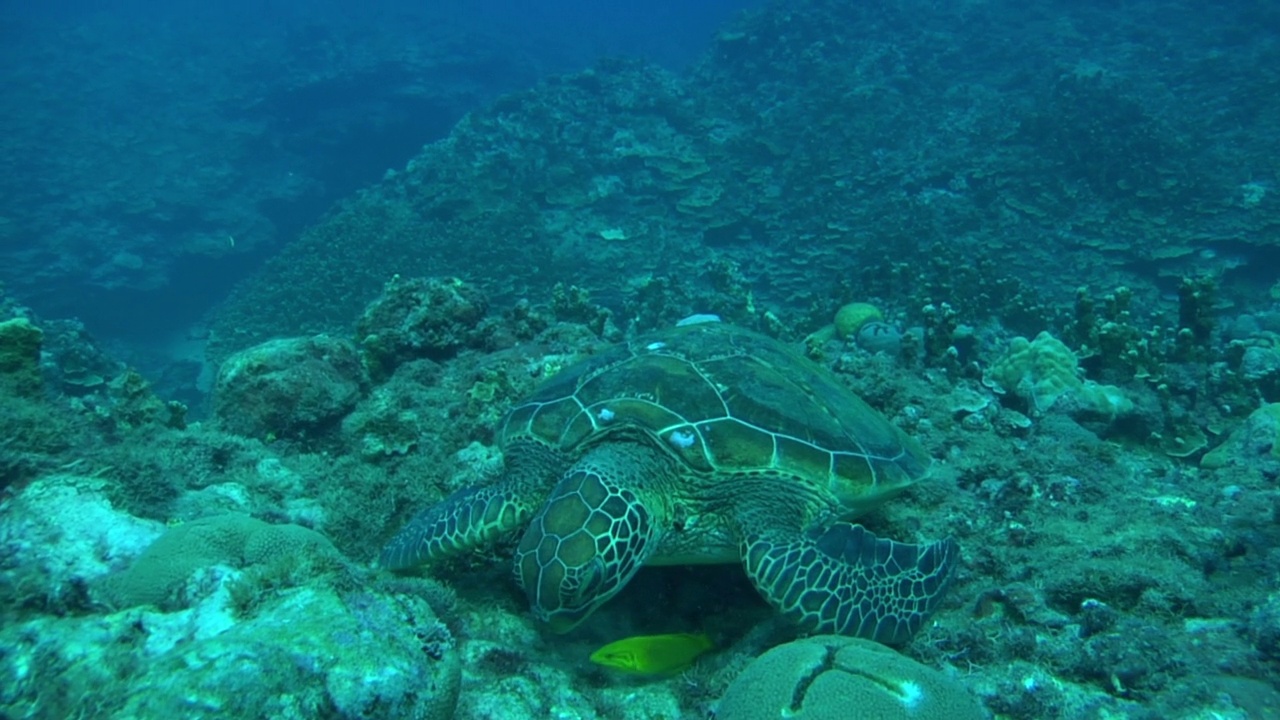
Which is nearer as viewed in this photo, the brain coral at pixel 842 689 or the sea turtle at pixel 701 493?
the brain coral at pixel 842 689

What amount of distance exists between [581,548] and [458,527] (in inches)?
32.3

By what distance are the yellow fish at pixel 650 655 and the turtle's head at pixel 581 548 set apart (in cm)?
21

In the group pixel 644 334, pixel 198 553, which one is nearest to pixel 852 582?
pixel 644 334

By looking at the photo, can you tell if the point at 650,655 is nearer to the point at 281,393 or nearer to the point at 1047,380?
the point at 281,393

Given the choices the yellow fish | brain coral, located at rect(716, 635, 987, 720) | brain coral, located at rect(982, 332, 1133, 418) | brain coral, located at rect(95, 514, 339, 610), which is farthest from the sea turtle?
brain coral, located at rect(982, 332, 1133, 418)

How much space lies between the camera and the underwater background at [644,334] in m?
2.36

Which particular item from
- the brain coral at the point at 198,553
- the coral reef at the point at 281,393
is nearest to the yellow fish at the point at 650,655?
the brain coral at the point at 198,553

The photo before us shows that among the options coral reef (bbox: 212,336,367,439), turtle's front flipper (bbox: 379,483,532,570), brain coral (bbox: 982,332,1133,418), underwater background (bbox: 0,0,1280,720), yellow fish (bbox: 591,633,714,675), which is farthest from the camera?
brain coral (bbox: 982,332,1133,418)

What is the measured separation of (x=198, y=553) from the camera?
101 inches

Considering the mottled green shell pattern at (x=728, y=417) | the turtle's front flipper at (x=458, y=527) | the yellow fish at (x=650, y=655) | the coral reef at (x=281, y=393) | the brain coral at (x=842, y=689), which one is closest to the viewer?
the brain coral at (x=842, y=689)

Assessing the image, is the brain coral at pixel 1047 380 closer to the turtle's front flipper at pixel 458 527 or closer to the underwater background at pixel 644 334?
the underwater background at pixel 644 334

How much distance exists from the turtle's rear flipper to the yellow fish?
466 mm

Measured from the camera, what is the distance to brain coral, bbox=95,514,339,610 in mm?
2412

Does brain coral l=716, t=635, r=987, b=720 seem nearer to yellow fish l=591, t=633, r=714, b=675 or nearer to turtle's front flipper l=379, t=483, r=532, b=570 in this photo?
yellow fish l=591, t=633, r=714, b=675
